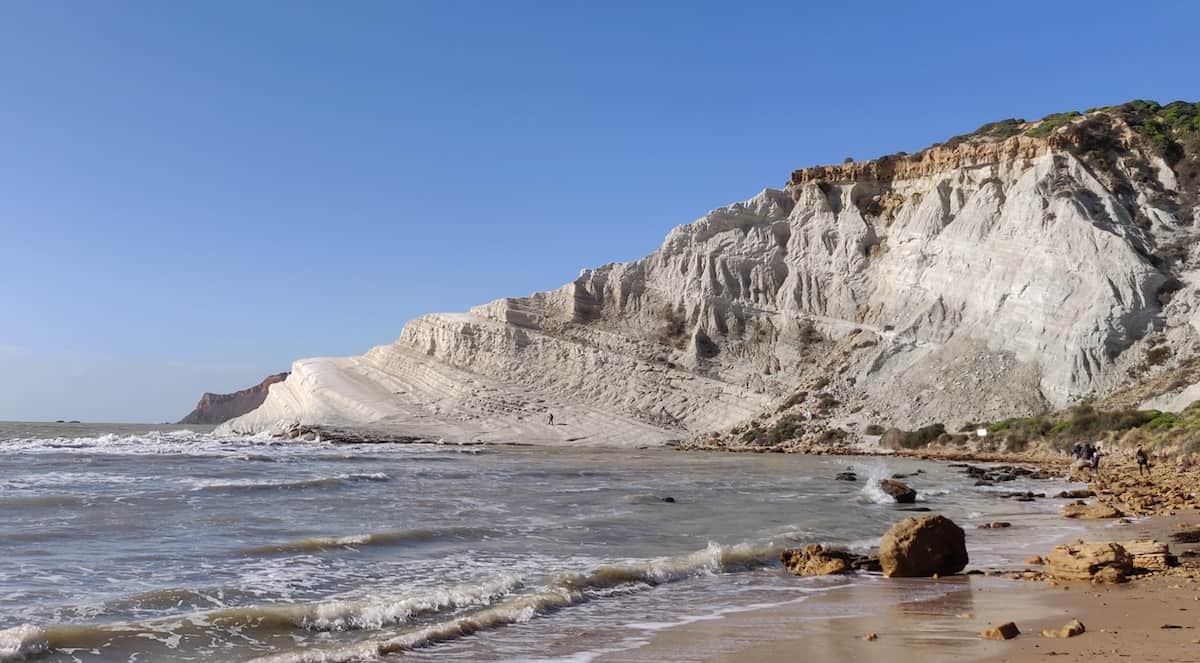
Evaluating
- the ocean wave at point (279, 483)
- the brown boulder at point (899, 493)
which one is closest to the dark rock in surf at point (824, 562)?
the brown boulder at point (899, 493)

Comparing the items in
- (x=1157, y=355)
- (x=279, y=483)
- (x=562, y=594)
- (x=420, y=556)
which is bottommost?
(x=562, y=594)

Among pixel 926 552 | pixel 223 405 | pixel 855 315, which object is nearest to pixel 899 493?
pixel 926 552

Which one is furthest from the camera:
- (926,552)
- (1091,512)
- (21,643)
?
(1091,512)

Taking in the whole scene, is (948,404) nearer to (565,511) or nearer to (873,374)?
(873,374)

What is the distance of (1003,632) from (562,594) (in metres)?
4.32

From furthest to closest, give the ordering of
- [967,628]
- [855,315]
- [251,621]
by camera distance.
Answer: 1. [855,315]
2. [251,621]
3. [967,628]

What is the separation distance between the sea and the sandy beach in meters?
0.34

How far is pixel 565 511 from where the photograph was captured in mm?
17391

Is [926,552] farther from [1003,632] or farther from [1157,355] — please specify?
[1157,355]

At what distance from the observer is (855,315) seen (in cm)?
5216

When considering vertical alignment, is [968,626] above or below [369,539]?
below

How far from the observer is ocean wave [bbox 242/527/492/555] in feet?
40.6

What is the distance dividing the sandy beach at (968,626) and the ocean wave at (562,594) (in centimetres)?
163

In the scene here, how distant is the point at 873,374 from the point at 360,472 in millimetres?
27060
